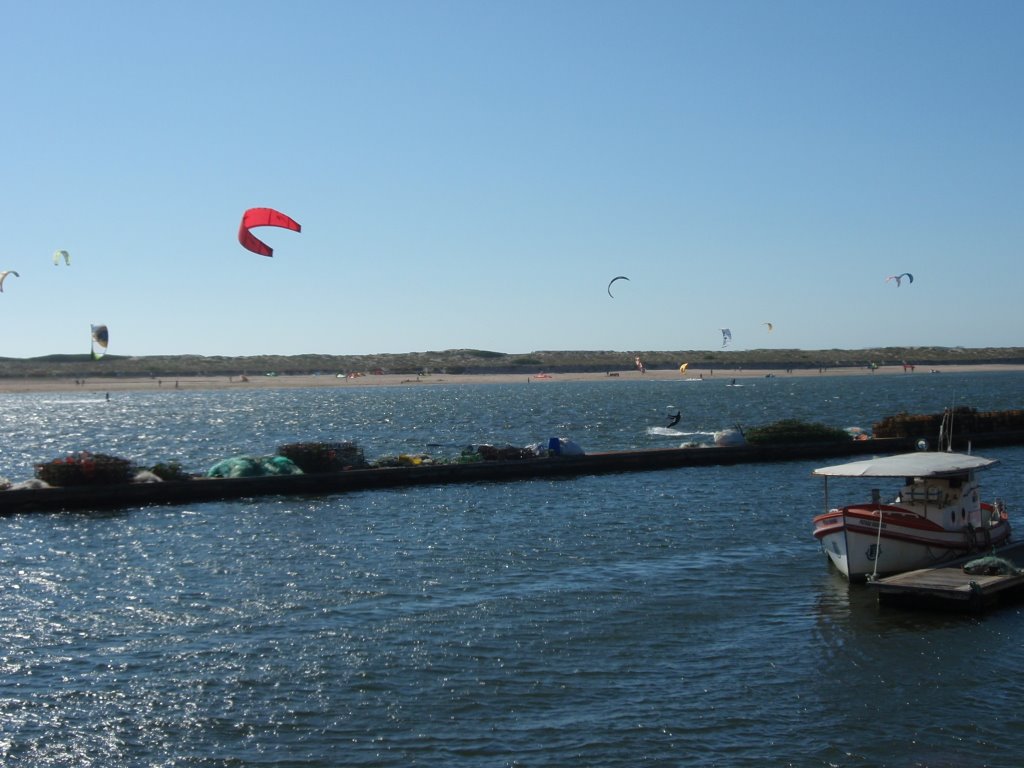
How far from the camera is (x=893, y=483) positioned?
36875 millimetres

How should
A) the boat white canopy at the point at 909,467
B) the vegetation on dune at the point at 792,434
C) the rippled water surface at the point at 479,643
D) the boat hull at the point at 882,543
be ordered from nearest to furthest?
the rippled water surface at the point at 479,643
the boat hull at the point at 882,543
the boat white canopy at the point at 909,467
the vegetation on dune at the point at 792,434

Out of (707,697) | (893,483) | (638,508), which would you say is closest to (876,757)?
(707,697)

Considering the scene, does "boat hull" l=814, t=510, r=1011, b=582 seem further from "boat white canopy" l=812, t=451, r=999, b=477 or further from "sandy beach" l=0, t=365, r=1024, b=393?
"sandy beach" l=0, t=365, r=1024, b=393

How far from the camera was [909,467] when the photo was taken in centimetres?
2150

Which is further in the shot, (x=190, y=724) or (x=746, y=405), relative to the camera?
(x=746, y=405)

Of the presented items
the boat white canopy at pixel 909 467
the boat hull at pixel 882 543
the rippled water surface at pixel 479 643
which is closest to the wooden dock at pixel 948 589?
the rippled water surface at pixel 479 643

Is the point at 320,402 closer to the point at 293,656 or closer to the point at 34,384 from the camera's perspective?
the point at 34,384

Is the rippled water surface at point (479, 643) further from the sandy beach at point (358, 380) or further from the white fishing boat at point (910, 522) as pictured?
the sandy beach at point (358, 380)

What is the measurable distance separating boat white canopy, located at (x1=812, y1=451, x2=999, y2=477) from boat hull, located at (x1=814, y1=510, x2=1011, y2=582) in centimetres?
81

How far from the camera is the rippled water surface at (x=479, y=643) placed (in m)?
13.5

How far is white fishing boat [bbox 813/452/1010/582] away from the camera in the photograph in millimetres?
21094

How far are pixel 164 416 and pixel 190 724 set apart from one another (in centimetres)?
8747

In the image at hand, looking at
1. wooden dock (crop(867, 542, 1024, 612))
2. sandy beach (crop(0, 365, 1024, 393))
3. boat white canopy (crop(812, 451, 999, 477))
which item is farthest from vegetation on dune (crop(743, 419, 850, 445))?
sandy beach (crop(0, 365, 1024, 393))

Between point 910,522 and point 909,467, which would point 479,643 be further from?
point 909,467
